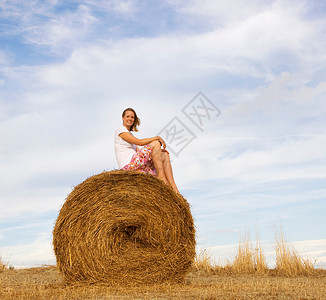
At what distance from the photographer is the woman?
6.28 meters

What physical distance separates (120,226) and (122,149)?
1.21m

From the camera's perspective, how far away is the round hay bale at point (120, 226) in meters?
6.03

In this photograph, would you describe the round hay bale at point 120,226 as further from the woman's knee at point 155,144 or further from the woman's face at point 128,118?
the woman's face at point 128,118

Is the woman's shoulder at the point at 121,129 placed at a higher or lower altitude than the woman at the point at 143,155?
higher

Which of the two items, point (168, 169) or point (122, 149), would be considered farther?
point (122, 149)

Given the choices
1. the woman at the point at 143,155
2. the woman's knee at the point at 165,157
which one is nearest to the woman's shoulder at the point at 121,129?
the woman at the point at 143,155

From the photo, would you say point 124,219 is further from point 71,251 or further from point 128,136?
point 128,136

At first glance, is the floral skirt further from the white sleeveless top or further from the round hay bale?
the round hay bale

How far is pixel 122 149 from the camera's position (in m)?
6.73

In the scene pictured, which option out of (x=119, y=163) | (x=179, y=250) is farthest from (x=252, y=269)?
(x=119, y=163)

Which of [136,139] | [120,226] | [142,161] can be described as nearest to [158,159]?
[142,161]

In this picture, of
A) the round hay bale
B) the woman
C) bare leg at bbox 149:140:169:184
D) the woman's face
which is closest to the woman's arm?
the woman

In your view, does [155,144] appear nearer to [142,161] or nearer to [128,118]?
[142,161]

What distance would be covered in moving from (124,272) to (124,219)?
70cm
